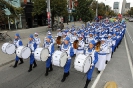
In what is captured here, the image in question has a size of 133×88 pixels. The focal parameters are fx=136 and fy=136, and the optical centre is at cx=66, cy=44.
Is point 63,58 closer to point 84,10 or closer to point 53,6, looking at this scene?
point 84,10

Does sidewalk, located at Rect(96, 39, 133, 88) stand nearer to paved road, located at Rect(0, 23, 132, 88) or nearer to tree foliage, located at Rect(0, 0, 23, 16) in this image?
paved road, located at Rect(0, 23, 132, 88)

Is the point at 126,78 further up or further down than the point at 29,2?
further down

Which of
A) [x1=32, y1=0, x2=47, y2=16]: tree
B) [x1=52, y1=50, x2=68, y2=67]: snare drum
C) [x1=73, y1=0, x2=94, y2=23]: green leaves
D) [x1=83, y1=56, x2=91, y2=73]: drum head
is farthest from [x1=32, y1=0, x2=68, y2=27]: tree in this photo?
→ [x1=83, y1=56, x2=91, y2=73]: drum head

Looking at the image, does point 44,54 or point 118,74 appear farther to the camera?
point 118,74

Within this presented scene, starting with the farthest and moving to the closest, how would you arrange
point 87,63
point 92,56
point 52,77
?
1. point 52,77
2. point 92,56
3. point 87,63

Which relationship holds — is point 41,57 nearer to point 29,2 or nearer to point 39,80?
point 39,80

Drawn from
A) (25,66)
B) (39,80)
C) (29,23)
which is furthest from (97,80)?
(29,23)

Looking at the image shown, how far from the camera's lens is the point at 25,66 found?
760 centimetres

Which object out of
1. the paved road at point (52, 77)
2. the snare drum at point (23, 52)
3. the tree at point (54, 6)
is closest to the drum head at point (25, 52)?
the snare drum at point (23, 52)

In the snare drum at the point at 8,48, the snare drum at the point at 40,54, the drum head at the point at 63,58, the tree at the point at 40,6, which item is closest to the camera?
the drum head at the point at 63,58

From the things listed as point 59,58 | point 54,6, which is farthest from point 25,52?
point 54,6

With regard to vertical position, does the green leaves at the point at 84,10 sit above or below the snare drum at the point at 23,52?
above

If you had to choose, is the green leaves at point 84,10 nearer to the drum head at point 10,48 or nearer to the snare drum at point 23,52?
the drum head at point 10,48

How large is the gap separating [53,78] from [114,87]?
2645mm
